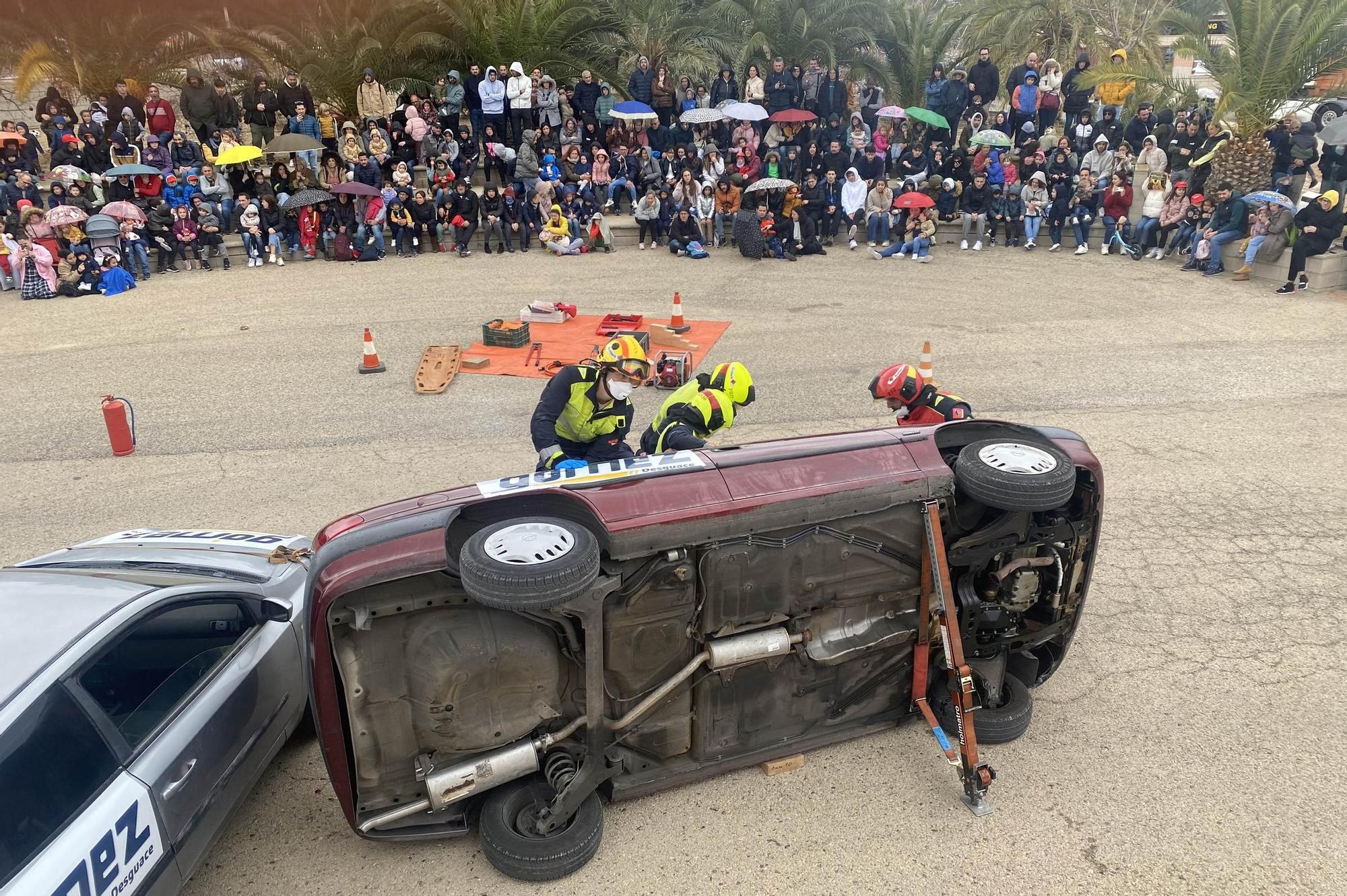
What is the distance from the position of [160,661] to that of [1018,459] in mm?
4141

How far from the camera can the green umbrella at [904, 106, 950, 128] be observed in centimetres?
1988

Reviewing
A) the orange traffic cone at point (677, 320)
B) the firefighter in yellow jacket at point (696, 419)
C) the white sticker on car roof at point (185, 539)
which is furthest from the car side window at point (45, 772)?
the orange traffic cone at point (677, 320)

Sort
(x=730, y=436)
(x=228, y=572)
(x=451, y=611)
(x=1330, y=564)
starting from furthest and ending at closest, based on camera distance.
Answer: (x=730, y=436) → (x=1330, y=564) → (x=228, y=572) → (x=451, y=611)

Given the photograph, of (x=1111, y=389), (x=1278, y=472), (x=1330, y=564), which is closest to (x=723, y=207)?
(x=1111, y=389)

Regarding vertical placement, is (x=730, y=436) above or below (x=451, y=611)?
below

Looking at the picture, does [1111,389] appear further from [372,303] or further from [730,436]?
[372,303]

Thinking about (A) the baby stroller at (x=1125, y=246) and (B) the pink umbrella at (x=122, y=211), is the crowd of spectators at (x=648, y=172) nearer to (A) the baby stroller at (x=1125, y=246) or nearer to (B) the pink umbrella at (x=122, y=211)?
(A) the baby stroller at (x=1125, y=246)

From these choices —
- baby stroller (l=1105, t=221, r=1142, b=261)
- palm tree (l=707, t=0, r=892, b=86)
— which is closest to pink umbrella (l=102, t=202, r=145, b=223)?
palm tree (l=707, t=0, r=892, b=86)

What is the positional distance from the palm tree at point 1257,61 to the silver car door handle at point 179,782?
18678mm

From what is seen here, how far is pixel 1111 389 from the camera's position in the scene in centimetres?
1061

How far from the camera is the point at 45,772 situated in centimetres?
338

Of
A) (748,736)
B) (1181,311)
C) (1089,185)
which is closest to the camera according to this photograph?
(748,736)

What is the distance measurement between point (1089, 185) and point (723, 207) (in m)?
7.12

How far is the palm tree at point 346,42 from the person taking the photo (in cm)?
2277
